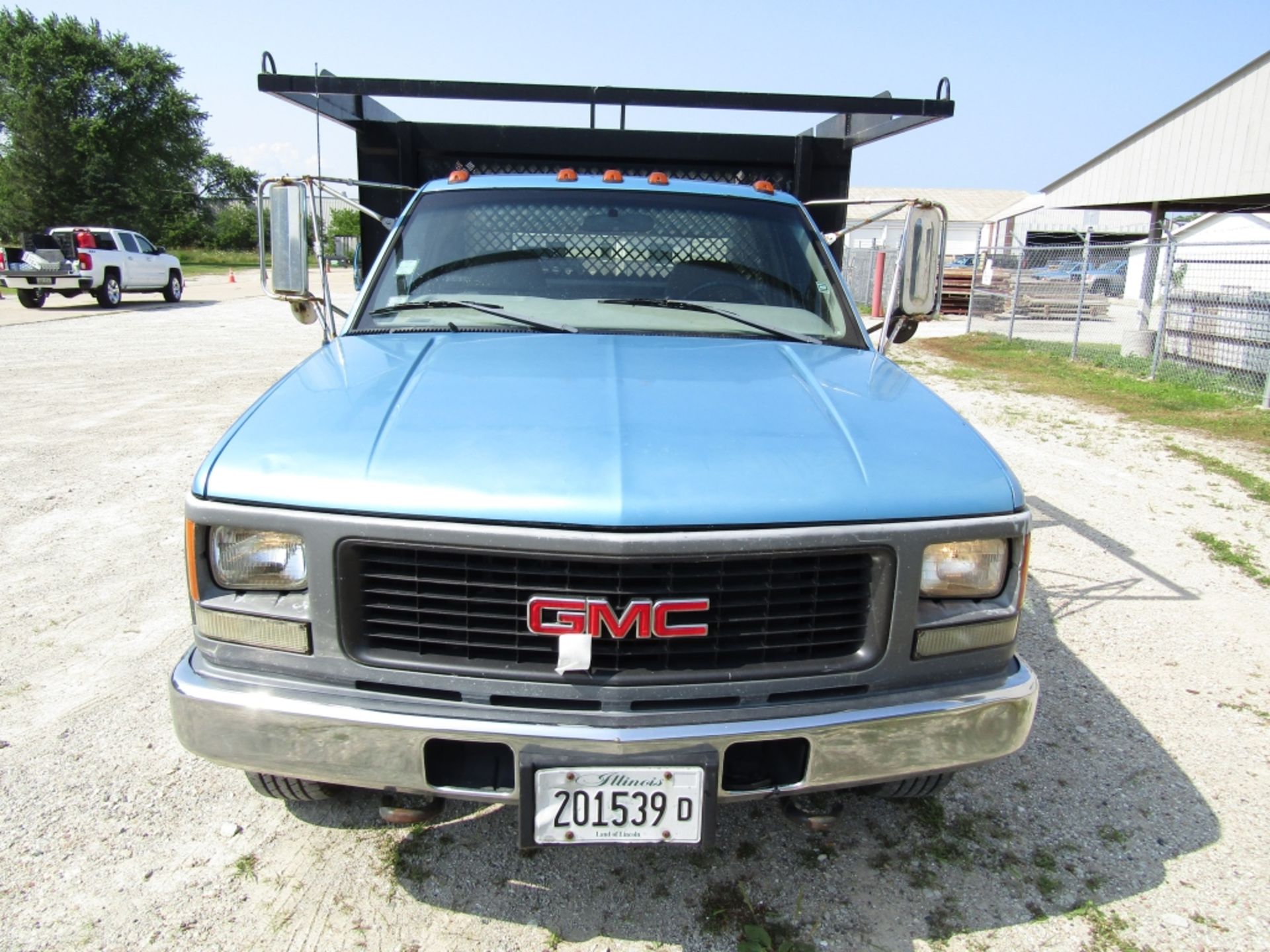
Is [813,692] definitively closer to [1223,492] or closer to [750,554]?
[750,554]

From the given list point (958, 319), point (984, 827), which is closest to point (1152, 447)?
point (984, 827)

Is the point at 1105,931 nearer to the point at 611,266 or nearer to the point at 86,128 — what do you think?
the point at 611,266

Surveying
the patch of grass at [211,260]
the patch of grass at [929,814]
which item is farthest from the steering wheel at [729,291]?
the patch of grass at [211,260]

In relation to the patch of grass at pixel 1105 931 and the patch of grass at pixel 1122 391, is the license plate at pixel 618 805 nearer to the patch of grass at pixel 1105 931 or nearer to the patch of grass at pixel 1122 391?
the patch of grass at pixel 1105 931

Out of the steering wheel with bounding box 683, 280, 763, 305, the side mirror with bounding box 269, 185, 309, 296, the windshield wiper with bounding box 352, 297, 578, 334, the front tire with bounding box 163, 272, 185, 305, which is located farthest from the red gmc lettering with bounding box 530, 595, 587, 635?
the front tire with bounding box 163, 272, 185, 305

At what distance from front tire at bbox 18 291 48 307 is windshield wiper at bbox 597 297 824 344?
21408mm

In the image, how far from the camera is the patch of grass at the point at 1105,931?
7.57ft

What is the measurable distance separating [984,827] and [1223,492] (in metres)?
5.45

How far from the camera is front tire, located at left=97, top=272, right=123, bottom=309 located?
20922 mm

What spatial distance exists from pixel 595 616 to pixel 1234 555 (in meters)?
5.02

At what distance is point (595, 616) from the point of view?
202cm

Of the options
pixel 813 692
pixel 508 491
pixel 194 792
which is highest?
pixel 508 491

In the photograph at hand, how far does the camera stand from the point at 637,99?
16.0 ft

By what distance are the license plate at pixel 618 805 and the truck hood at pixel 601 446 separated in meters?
0.58
